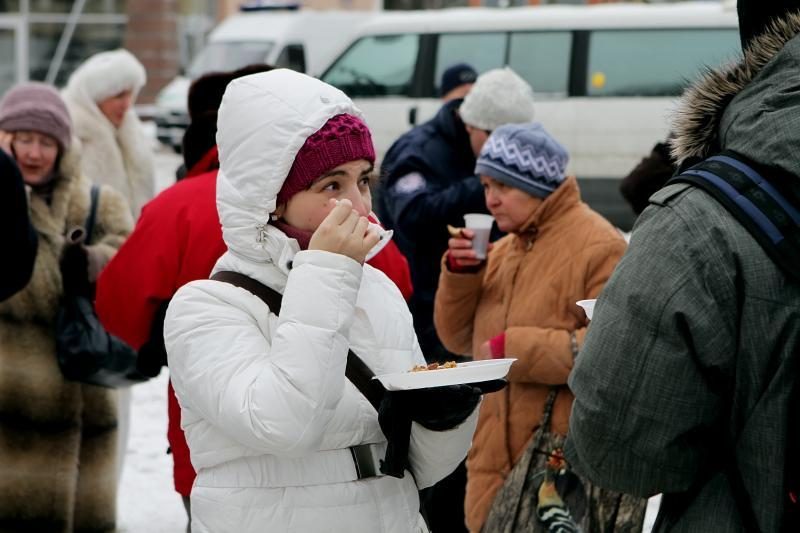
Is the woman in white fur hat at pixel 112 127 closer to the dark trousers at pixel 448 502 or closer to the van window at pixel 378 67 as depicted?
the dark trousers at pixel 448 502

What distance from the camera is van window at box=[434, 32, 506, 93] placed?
1361 centimetres

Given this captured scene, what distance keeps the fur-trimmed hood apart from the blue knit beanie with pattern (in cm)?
184

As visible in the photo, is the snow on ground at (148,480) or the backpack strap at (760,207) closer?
the backpack strap at (760,207)

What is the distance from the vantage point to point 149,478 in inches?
248

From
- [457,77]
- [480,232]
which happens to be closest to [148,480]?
[457,77]

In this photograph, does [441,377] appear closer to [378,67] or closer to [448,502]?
[448,502]

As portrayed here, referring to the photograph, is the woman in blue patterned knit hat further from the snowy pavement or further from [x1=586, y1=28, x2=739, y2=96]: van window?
[x1=586, y1=28, x2=739, y2=96]: van window

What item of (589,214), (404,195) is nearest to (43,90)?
(404,195)

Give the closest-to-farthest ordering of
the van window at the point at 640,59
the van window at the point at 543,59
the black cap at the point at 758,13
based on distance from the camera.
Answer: the black cap at the point at 758,13, the van window at the point at 640,59, the van window at the point at 543,59

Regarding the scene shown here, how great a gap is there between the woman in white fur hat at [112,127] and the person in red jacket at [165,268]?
2.88 m

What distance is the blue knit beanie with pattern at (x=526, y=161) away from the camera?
3.96m

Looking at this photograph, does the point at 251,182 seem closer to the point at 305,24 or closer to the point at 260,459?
the point at 260,459

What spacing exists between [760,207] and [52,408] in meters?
3.69

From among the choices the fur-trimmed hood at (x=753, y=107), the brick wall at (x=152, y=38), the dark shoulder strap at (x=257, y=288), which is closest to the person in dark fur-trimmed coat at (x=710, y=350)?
the fur-trimmed hood at (x=753, y=107)
